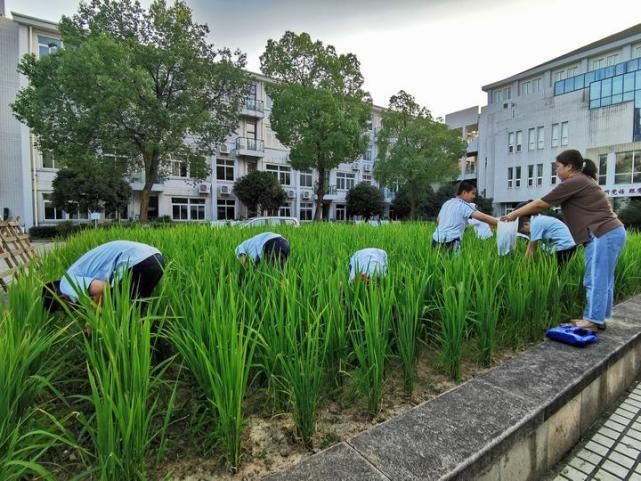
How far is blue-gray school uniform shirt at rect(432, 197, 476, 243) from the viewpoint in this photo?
4.29m

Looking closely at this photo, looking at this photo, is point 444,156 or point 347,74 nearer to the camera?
point 347,74

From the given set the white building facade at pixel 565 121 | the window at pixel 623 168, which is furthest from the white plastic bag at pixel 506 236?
the window at pixel 623 168

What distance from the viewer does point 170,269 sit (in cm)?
273

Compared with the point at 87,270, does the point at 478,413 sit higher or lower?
lower

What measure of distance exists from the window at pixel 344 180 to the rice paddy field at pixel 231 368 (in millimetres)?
33477

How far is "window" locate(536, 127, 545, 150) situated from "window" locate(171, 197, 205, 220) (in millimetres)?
28610

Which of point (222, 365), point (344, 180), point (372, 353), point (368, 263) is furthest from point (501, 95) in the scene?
point (222, 365)

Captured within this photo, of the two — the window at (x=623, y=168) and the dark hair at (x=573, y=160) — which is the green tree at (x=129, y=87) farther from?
the window at (x=623, y=168)

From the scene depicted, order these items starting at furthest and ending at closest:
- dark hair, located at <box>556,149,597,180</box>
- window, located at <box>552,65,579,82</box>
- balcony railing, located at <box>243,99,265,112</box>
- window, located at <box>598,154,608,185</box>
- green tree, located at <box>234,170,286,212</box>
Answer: window, located at <box>552,65,579,82</box>, balcony railing, located at <box>243,99,265,112</box>, window, located at <box>598,154,608,185</box>, green tree, located at <box>234,170,286,212</box>, dark hair, located at <box>556,149,597,180</box>

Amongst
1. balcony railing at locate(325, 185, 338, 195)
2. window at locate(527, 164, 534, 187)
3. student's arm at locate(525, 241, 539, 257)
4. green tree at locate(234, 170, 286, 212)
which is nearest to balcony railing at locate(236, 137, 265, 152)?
green tree at locate(234, 170, 286, 212)

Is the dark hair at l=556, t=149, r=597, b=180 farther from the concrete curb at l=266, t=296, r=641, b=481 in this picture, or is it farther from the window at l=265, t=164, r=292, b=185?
the window at l=265, t=164, r=292, b=185

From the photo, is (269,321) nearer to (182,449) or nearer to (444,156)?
(182,449)

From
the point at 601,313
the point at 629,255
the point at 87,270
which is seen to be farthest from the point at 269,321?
the point at 629,255

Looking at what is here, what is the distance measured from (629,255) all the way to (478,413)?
154 inches
